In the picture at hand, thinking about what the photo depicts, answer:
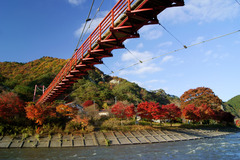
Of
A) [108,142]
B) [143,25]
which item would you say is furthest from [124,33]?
[108,142]

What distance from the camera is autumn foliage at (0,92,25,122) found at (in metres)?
22.6

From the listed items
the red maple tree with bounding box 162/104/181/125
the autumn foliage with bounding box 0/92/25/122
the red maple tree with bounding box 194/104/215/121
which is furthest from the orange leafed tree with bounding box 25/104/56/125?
the red maple tree with bounding box 194/104/215/121

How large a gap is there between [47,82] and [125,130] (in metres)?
41.6

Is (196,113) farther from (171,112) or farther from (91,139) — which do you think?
(91,139)

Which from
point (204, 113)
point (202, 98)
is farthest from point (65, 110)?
point (202, 98)

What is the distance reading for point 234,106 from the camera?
119 metres

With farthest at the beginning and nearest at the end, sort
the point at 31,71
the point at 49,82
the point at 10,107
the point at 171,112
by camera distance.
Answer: the point at 31,71, the point at 49,82, the point at 171,112, the point at 10,107

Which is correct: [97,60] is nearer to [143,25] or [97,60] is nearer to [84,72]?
[84,72]

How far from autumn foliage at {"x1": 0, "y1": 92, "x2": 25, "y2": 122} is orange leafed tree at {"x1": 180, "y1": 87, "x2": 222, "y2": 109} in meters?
42.7

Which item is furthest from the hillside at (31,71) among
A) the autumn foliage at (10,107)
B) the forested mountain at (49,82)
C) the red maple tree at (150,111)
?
the red maple tree at (150,111)

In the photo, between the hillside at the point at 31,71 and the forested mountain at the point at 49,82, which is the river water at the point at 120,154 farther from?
the hillside at the point at 31,71

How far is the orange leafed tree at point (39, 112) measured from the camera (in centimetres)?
2321

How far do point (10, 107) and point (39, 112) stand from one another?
404cm

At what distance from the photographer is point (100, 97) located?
5569 centimetres
